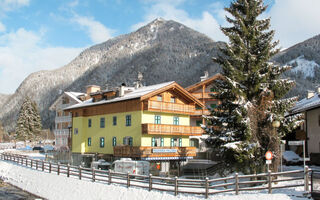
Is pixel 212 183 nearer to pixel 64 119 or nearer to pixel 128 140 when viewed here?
Answer: pixel 128 140

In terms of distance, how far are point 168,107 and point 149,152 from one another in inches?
241

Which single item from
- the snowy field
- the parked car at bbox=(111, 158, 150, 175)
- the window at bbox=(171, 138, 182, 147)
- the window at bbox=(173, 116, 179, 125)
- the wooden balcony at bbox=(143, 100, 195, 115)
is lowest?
the snowy field

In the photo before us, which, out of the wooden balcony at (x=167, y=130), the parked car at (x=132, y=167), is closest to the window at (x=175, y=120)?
the wooden balcony at (x=167, y=130)

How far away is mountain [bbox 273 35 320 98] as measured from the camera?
158 m

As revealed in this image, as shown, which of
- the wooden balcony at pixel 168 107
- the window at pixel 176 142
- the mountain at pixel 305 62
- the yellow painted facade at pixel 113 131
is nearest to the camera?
the wooden balcony at pixel 168 107

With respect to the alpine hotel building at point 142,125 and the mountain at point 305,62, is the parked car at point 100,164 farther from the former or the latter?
the mountain at point 305,62

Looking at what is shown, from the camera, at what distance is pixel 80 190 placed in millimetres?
27484

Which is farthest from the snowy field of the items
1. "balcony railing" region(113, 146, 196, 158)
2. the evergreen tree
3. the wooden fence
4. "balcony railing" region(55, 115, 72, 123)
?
the evergreen tree

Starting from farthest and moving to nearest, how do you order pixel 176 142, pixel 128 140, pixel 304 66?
1. pixel 304 66
2. pixel 176 142
3. pixel 128 140

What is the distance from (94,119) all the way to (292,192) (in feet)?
99.8

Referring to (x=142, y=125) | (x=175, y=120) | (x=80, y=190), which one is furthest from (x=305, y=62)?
(x=80, y=190)

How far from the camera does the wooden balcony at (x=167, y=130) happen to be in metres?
36.7

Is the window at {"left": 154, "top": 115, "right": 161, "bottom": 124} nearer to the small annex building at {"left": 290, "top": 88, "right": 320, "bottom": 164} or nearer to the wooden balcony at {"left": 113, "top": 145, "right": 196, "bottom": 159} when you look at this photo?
the wooden balcony at {"left": 113, "top": 145, "right": 196, "bottom": 159}

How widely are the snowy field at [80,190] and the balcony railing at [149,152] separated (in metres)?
7.38
